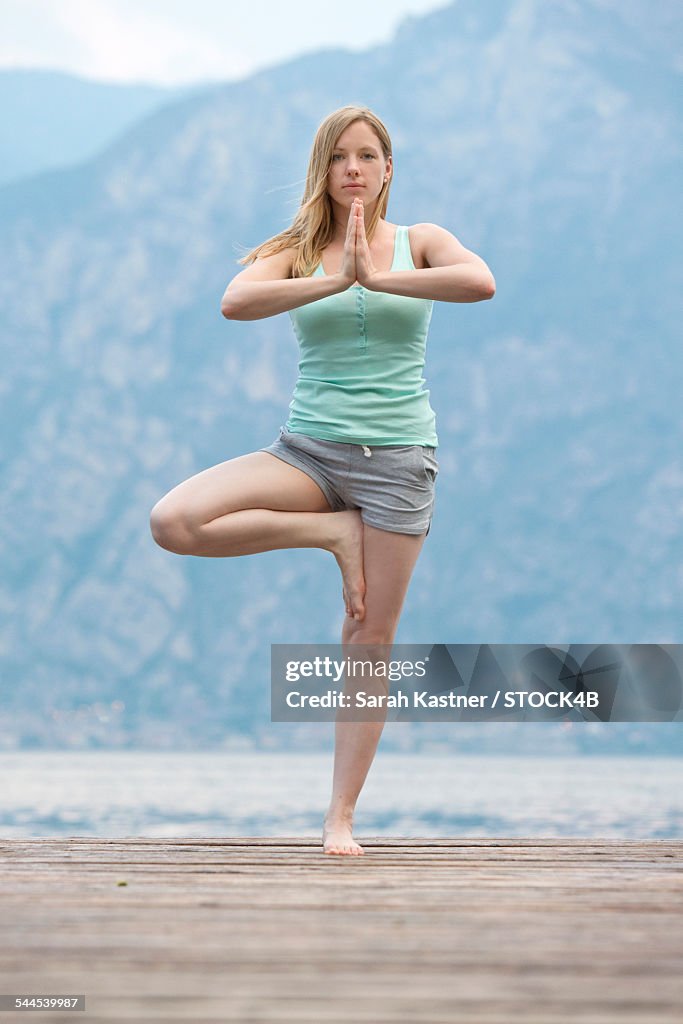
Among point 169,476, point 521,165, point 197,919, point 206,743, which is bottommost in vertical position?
point 206,743

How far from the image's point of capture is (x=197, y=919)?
2344 mm

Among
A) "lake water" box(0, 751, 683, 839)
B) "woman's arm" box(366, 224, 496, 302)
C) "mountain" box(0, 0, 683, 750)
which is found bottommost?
"lake water" box(0, 751, 683, 839)

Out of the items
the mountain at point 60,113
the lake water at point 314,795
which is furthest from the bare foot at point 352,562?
the mountain at point 60,113

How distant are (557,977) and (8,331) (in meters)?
107

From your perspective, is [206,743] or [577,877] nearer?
[577,877]

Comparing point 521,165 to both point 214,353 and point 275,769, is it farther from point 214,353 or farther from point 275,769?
point 275,769

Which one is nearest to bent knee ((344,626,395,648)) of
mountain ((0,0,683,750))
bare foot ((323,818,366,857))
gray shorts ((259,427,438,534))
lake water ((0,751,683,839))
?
gray shorts ((259,427,438,534))

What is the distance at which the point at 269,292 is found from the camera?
3588 millimetres

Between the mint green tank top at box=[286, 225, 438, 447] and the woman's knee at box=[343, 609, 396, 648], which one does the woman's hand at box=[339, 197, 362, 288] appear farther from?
the woman's knee at box=[343, 609, 396, 648]

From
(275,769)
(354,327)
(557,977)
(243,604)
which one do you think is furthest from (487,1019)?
(243,604)

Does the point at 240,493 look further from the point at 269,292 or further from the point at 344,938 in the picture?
the point at 344,938

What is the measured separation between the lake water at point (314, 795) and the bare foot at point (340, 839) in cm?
1542

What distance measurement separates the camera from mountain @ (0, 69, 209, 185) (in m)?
131

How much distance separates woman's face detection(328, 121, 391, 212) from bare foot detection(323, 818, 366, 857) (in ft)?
5.21
